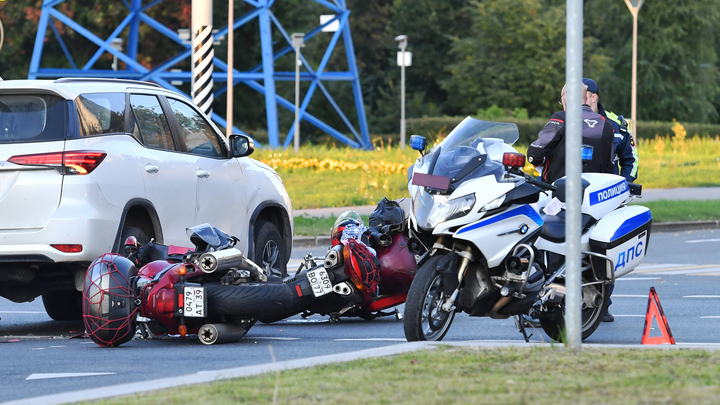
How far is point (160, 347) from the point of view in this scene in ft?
26.3

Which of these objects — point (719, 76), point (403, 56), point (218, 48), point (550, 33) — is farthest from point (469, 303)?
point (719, 76)

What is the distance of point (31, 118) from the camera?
829 cm

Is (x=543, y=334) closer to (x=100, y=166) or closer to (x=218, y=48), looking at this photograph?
(x=100, y=166)

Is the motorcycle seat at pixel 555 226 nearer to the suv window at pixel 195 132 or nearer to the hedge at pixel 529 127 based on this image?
the suv window at pixel 195 132

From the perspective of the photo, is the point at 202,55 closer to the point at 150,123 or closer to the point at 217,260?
the point at 150,123

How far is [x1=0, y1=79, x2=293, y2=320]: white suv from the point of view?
26.3 ft

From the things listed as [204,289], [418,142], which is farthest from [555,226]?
[204,289]

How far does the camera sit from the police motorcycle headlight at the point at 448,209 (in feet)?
23.7

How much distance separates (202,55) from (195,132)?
25.2 ft

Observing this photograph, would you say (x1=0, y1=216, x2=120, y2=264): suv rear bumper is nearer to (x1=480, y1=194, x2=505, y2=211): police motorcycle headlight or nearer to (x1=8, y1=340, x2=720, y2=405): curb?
(x1=8, y1=340, x2=720, y2=405): curb

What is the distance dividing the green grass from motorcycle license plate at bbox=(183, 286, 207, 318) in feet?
6.39

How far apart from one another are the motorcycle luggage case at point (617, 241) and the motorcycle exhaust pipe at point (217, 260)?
2494mm

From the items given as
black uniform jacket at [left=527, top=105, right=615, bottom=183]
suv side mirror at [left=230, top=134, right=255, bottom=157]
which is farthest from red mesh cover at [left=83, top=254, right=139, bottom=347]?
black uniform jacket at [left=527, top=105, right=615, bottom=183]

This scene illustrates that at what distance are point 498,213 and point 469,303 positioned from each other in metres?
0.62
